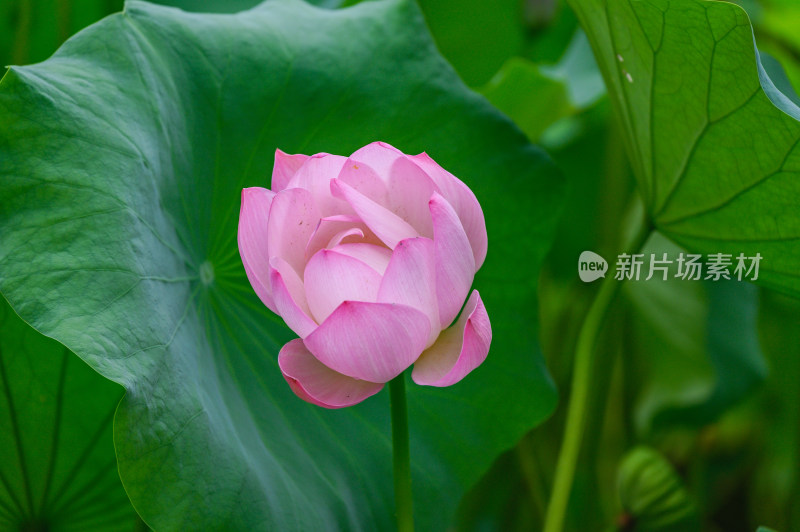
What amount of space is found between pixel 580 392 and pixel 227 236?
1.03ft

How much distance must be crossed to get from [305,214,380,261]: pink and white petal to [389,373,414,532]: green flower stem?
8 cm

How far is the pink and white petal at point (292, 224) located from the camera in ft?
1.19

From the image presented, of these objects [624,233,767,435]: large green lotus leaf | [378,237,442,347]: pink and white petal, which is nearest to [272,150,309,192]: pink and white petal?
[378,237,442,347]: pink and white petal

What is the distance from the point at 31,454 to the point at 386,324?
0.34m

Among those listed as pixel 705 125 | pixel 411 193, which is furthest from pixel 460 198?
pixel 705 125

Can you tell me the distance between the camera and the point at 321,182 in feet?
1.27

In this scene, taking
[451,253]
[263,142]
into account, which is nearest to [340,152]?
[263,142]

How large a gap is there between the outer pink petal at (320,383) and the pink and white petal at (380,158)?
0.31 ft

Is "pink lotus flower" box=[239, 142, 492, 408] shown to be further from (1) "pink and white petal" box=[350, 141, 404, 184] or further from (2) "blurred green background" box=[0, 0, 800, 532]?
(2) "blurred green background" box=[0, 0, 800, 532]

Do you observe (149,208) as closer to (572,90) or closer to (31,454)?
(31,454)

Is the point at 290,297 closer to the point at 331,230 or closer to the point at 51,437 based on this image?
the point at 331,230

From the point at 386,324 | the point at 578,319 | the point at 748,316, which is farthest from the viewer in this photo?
the point at 578,319

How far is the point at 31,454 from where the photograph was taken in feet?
1.71

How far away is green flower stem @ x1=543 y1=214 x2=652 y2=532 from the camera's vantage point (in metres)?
0.59
